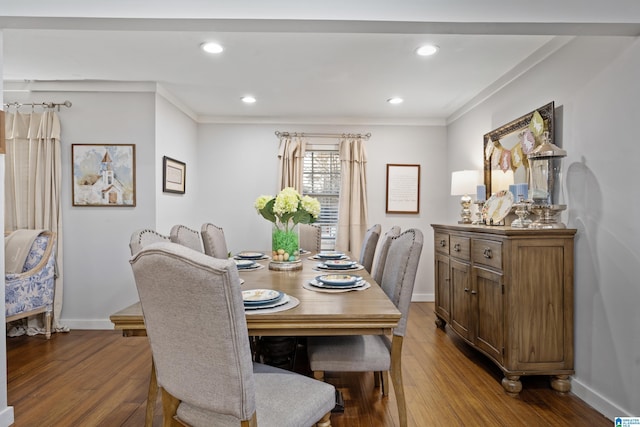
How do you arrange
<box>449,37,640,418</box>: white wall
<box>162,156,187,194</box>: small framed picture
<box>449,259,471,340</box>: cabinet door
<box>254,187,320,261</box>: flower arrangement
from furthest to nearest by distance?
<box>162,156,187,194</box>: small framed picture → <box>449,259,471,340</box>: cabinet door → <box>254,187,320,261</box>: flower arrangement → <box>449,37,640,418</box>: white wall

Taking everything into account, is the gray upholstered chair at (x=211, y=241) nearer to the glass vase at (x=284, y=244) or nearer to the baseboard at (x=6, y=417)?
the glass vase at (x=284, y=244)

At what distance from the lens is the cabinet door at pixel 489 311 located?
98.9 inches

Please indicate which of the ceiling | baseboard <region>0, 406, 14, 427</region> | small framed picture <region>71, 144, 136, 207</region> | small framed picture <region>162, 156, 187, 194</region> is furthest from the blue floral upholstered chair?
the ceiling

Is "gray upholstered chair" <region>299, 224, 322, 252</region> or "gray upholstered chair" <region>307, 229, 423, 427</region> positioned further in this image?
"gray upholstered chair" <region>299, 224, 322, 252</region>

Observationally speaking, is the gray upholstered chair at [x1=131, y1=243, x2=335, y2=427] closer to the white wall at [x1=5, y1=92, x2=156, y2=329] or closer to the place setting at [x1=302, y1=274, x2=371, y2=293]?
the place setting at [x1=302, y1=274, x2=371, y2=293]

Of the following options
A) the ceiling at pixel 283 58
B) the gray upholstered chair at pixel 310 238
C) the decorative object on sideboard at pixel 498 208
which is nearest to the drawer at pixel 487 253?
the decorative object on sideboard at pixel 498 208

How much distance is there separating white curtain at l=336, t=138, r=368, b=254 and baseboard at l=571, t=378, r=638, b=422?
9.13ft

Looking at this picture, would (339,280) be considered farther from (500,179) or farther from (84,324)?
(84,324)

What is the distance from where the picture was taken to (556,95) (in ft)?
8.70

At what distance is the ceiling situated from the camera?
1919 millimetres

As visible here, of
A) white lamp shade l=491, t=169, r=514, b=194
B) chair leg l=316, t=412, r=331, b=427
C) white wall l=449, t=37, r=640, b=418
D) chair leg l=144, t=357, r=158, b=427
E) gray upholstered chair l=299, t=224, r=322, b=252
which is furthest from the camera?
gray upholstered chair l=299, t=224, r=322, b=252

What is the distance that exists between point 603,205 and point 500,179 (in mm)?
1213

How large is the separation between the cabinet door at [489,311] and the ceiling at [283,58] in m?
1.59

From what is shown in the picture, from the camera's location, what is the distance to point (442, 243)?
3.63 metres
